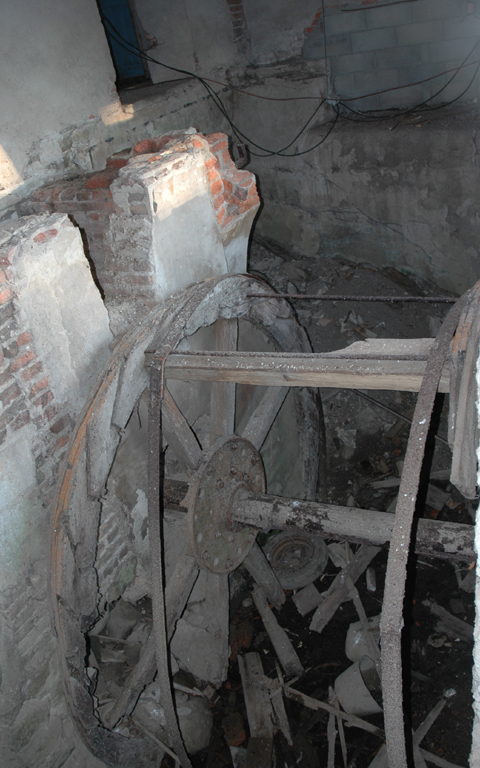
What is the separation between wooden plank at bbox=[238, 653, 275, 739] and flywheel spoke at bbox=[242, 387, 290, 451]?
5.56 ft

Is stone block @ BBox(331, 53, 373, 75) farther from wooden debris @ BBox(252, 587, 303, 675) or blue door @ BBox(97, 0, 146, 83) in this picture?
wooden debris @ BBox(252, 587, 303, 675)

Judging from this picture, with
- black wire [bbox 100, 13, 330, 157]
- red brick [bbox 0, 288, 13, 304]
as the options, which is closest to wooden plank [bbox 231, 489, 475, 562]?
red brick [bbox 0, 288, 13, 304]

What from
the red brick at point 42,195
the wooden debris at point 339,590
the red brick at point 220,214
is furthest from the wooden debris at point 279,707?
the red brick at point 42,195

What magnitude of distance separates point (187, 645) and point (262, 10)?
807 centimetres

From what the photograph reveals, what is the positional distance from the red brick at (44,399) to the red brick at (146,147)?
1846 mm

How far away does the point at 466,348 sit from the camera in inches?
73.3

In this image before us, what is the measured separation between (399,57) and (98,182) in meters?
5.17

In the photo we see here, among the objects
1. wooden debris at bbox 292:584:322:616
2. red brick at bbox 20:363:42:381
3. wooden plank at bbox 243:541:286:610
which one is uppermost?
red brick at bbox 20:363:42:381

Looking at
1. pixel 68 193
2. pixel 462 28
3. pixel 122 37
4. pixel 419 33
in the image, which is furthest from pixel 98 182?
pixel 122 37

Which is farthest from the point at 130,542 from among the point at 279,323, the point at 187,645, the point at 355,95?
the point at 355,95

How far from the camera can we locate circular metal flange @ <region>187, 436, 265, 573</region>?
2.76 meters

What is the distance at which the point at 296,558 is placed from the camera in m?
4.66

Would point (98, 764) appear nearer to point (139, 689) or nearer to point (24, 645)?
point (139, 689)

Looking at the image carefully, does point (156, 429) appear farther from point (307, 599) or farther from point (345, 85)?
point (345, 85)
